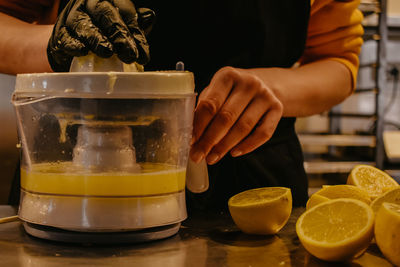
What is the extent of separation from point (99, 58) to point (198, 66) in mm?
545

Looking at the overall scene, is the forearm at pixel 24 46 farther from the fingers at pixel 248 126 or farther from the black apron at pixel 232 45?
the fingers at pixel 248 126

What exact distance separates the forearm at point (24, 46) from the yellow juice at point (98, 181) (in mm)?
410

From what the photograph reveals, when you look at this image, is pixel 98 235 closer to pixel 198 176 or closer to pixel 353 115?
pixel 198 176

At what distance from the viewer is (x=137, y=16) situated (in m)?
0.80

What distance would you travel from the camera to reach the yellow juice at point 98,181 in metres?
0.75

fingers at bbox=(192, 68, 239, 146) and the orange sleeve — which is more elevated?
the orange sleeve

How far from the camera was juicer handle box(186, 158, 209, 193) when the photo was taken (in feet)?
2.85

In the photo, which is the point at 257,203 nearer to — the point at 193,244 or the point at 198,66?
the point at 193,244

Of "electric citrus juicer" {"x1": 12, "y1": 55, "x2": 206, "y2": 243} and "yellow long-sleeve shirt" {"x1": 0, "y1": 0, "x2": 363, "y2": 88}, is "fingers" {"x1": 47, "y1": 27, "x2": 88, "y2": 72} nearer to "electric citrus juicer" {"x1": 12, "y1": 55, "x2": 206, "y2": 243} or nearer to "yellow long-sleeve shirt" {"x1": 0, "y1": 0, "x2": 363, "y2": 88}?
"electric citrus juicer" {"x1": 12, "y1": 55, "x2": 206, "y2": 243}

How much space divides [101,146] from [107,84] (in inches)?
4.0

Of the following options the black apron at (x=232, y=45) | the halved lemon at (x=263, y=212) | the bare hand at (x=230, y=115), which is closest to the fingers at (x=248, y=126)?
the bare hand at (x=230, y=115)

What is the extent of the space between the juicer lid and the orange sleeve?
2.63 feet

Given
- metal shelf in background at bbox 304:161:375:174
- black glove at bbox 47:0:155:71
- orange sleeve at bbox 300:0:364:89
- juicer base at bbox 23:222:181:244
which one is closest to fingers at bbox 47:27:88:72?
black glove at bbox 47:0:155:71

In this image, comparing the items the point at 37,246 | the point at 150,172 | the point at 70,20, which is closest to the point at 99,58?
the point at 70,20
